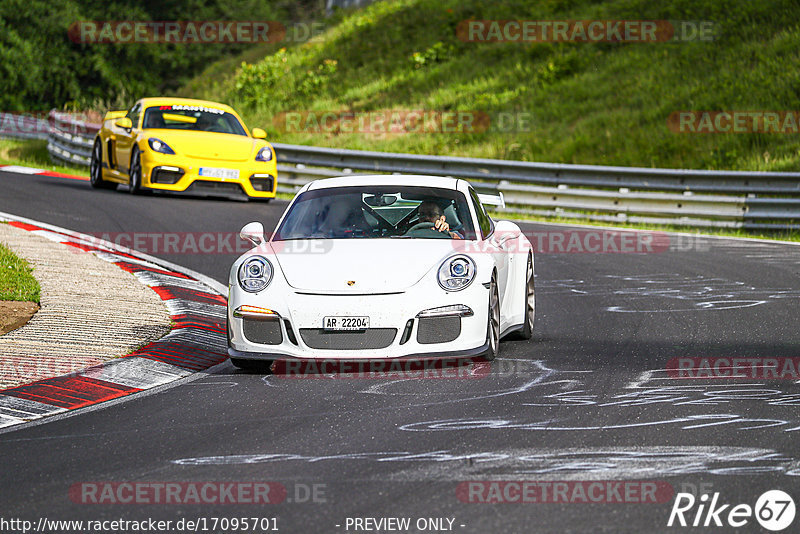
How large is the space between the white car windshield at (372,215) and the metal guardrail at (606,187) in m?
10.1

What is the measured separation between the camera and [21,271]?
34.8 feet

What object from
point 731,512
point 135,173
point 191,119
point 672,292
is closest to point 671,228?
point 672,292

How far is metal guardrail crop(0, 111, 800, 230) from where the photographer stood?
18.0 metres

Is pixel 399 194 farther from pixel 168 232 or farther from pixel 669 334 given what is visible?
pixel 168 232

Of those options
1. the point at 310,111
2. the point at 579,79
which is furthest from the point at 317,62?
the point at 579,79

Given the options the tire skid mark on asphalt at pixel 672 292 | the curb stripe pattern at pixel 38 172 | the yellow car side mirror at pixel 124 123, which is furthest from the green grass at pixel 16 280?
the curb stripe pattern at pixel 38 172

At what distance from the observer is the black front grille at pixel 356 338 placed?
742 centimetres

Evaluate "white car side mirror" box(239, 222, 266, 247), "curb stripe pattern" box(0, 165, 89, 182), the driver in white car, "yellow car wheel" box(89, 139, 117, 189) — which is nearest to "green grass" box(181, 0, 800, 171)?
"curb stripe pattern" box(0, 165, 89, 182)

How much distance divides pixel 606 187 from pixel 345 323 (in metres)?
13.5

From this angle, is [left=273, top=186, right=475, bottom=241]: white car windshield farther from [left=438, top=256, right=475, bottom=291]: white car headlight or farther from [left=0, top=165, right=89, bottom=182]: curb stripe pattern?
[left=0, top=165, right=89, bottom=182]: curb stripe pattern

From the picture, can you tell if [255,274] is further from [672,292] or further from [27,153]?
[27,153]

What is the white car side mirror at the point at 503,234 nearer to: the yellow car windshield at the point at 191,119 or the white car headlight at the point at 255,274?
the white car headlight at the point at 255,274

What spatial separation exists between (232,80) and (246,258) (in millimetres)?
33676

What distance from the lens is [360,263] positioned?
7.69 metres
